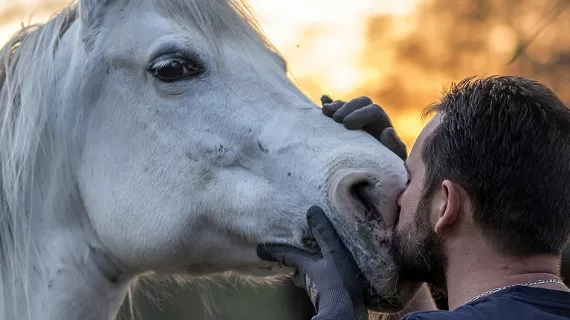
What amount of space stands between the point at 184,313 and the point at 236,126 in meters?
5.19

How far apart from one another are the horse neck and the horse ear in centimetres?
50

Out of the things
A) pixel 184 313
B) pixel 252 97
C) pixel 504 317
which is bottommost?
pixel 184 313

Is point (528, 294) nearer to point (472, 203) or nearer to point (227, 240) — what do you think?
point (472, 203)

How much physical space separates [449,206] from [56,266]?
1.21 m

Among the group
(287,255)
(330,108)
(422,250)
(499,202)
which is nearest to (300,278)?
(287,255)

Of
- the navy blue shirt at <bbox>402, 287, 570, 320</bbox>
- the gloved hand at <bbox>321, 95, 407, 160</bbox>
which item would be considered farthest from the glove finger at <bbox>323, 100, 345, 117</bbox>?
the navy blue shirt at <bbox>402, 287, 570, 320</bbox>

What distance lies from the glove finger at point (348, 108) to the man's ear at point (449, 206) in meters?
0.52

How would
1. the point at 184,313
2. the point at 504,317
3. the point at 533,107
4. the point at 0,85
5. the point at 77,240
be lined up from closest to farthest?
the point at 504,317, the point at 533,107, the point at 77,240, the point at 0,85, the point at 184,313

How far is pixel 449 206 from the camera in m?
1.33

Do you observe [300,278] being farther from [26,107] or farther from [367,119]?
[26,107]

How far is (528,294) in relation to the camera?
1234 mm

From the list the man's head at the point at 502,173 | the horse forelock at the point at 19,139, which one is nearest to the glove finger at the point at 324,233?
the man's head at the point at 502,173

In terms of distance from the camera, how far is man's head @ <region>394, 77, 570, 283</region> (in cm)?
129

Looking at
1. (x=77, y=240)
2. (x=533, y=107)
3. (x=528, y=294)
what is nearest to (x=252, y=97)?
(x=77, y=240)
